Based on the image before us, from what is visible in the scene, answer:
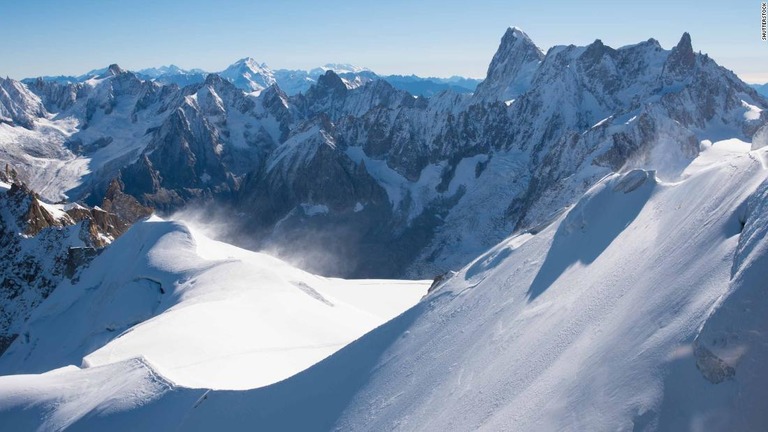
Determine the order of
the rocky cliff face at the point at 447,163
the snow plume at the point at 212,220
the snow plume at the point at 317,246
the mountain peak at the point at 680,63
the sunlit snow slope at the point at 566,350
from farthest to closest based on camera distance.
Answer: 1. the snow plume at the point at 212,220
2. the mountain peak at the point at 680,63
3. the snow plume at the point at 317,246
4. the rocky cliff face at the point at 447,163
5. the sunlit snow slope at the point at 566,350

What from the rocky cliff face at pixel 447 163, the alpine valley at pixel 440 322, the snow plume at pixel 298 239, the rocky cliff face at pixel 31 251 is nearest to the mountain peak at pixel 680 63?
the rocky cliff face at pixel 447 163

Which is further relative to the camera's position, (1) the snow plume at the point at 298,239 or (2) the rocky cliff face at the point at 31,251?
(1) the snow plume at the point at 298,239

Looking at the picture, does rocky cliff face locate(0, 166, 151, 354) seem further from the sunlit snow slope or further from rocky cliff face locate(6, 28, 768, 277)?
rocky cliff face locate(6, 28, 768, 277)

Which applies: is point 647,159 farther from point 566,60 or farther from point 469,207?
point 566,60

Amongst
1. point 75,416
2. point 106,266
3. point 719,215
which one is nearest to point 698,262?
point 719,215

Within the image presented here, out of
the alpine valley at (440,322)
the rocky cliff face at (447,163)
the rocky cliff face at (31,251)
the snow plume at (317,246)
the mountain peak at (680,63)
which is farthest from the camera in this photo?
the mountain peak at (680,63)

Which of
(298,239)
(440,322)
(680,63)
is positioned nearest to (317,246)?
(298,239)

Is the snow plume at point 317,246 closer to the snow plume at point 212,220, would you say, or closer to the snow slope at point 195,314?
the snow plume at point 212,220
